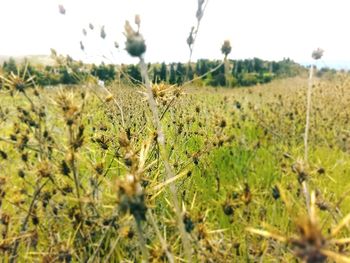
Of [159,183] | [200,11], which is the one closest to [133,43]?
[159,183]

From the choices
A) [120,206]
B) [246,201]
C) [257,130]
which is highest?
[120,206]

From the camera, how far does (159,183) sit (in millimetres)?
1100

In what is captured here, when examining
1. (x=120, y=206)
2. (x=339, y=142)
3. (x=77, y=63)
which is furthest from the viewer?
(x=339, y=142)

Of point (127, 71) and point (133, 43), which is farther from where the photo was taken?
point (127, 71)

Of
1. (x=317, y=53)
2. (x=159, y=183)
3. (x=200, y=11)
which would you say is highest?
(x=200, y=11)

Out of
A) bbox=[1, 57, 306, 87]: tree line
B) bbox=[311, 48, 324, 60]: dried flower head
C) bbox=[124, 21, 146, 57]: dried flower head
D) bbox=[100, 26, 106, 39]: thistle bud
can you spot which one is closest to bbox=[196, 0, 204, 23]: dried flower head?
bbox=[1, 57, 306, 87]: tree line

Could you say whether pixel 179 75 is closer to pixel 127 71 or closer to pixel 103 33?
pixel 127 71

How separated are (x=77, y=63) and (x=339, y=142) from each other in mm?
3181

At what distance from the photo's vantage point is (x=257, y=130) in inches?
222

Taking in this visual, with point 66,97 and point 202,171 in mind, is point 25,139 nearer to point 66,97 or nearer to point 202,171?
point 66,97

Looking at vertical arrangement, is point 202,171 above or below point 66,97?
below

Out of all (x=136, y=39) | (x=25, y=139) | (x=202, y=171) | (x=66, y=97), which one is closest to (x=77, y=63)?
(x=202, y=171)

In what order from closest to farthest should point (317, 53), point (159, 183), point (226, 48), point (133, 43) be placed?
point (133, 43) < point (159, 183) < point (226, 48) < point (317, 53)

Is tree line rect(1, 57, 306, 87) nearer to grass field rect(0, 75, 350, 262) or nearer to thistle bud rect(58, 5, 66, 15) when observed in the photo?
grass field rect(0, 75, 350, 262)
